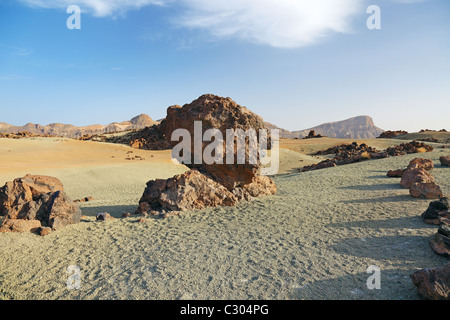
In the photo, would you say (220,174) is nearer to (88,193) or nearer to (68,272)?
(68,272)

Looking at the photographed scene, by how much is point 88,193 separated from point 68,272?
799 centimetres

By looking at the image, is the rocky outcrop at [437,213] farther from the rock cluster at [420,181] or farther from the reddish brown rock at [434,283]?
the reddish brown rock at [434,283]

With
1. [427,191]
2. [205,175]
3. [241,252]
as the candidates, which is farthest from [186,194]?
[427,191]

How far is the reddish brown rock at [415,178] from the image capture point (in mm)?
9062

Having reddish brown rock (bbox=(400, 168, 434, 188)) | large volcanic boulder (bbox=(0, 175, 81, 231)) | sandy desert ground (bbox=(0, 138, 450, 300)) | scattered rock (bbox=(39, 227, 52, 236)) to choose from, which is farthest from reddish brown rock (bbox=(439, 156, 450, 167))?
scattered rock (bbox=(39, 227, 52, 236))

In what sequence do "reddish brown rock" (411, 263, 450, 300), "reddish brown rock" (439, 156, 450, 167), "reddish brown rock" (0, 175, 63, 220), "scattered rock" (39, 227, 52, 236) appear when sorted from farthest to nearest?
"reddish brown rock" (439, 156, 450, 167), "reddish brown rock" (0, 175, 63, 220), "scattered rock" (39, 227, 52, 236), "reddish brown rock" (411, 263, 450, 300)

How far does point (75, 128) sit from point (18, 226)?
131 metres

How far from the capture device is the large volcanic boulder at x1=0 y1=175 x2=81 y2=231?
630cm

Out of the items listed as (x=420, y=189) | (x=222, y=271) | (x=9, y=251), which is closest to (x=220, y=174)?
(x=222, y=271)

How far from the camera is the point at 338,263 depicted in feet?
15.1

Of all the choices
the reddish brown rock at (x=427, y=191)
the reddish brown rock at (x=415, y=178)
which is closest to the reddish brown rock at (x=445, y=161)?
the reddish brown rock at (x=415, y=178)

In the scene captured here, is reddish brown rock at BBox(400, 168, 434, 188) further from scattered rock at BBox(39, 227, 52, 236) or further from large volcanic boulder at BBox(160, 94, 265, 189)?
scattered rock at BBox(39, 227, 52, 236)

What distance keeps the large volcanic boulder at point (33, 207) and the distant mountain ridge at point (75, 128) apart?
351ft

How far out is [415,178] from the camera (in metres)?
9.16
